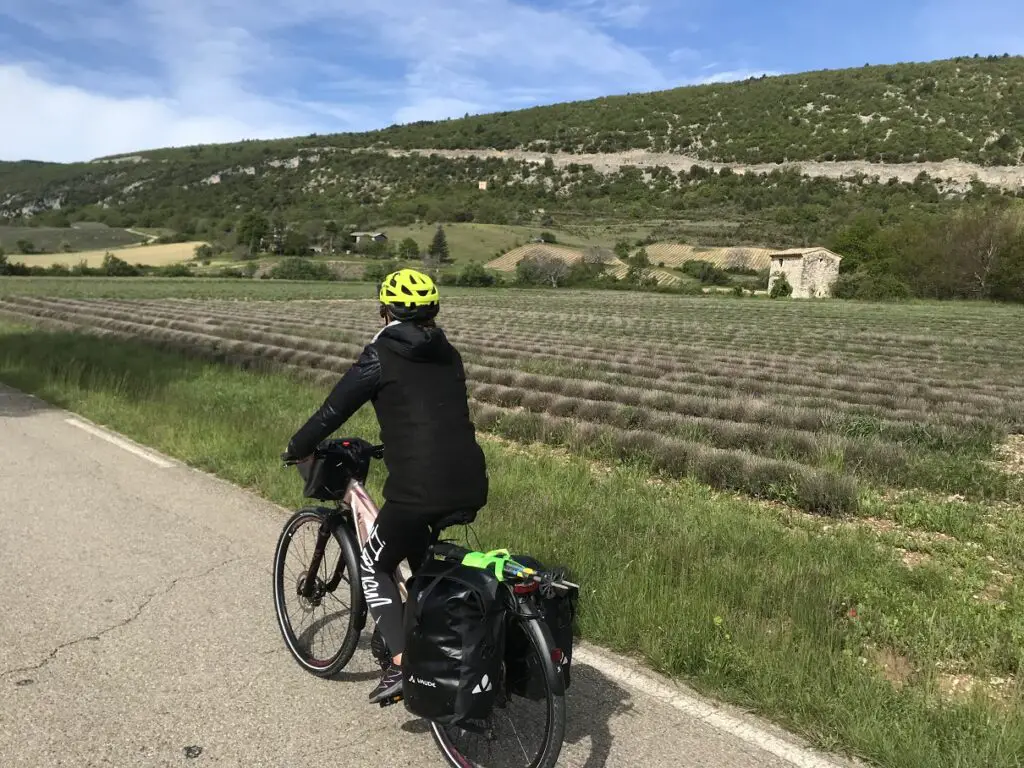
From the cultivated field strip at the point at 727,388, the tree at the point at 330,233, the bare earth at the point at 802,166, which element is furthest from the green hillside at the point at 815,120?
the cultivated field strip at the point at 727,388

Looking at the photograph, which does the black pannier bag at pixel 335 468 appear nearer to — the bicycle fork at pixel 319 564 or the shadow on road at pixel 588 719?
the bicycle fork at pixel 319 564

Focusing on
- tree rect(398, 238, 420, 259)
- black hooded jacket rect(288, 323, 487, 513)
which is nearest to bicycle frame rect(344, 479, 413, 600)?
black hooded jacket rect(288, 323, 487, 513)

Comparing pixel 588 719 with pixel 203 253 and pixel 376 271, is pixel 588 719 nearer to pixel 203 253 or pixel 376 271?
pixel 376 271

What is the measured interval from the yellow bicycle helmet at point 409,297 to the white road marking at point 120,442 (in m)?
5.73

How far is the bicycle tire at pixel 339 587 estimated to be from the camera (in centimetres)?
357

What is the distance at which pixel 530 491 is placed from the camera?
6988 mm

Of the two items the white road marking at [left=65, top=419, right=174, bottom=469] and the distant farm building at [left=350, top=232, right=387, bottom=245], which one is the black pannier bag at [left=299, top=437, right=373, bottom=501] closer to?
the white road marking at [left=65, top=419, right=174, bottom=469]

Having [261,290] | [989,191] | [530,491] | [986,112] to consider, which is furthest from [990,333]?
[986,112]

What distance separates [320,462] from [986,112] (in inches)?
5638

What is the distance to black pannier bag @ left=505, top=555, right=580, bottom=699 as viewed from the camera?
2.79 metres

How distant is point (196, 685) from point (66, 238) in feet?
381

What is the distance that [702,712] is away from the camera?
3.47m

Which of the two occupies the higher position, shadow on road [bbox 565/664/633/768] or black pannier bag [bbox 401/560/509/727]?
black pannier bag [bbox 401/560/509/727]

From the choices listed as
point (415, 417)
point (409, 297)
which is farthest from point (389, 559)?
point (409, 297)
